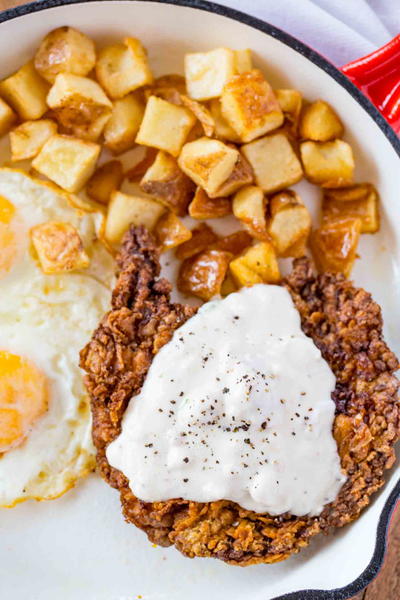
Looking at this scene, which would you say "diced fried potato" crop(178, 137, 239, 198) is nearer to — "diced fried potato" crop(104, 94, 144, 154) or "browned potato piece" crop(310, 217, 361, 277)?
"diced fried potato" crop(104, 94, 144, 154)

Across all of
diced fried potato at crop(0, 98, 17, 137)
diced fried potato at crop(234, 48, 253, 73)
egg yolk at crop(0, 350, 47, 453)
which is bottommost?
egg yolk at crop(0, 350, 47, 453)

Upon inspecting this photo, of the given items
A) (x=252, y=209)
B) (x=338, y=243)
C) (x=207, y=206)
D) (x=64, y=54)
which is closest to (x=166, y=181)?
(x=207, y=206)

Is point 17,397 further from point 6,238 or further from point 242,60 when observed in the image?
point 242,60

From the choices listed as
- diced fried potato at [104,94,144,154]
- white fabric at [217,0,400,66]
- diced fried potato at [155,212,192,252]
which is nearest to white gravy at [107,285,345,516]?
diced fried potato at [155,212,192,252]

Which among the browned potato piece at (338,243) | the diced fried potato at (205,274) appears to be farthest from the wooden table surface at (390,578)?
the diced fried potato at (205,274)

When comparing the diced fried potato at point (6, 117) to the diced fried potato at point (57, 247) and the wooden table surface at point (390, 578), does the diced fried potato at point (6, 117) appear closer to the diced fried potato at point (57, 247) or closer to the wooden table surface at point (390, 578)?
the diced fried potato at point (57, 247)
